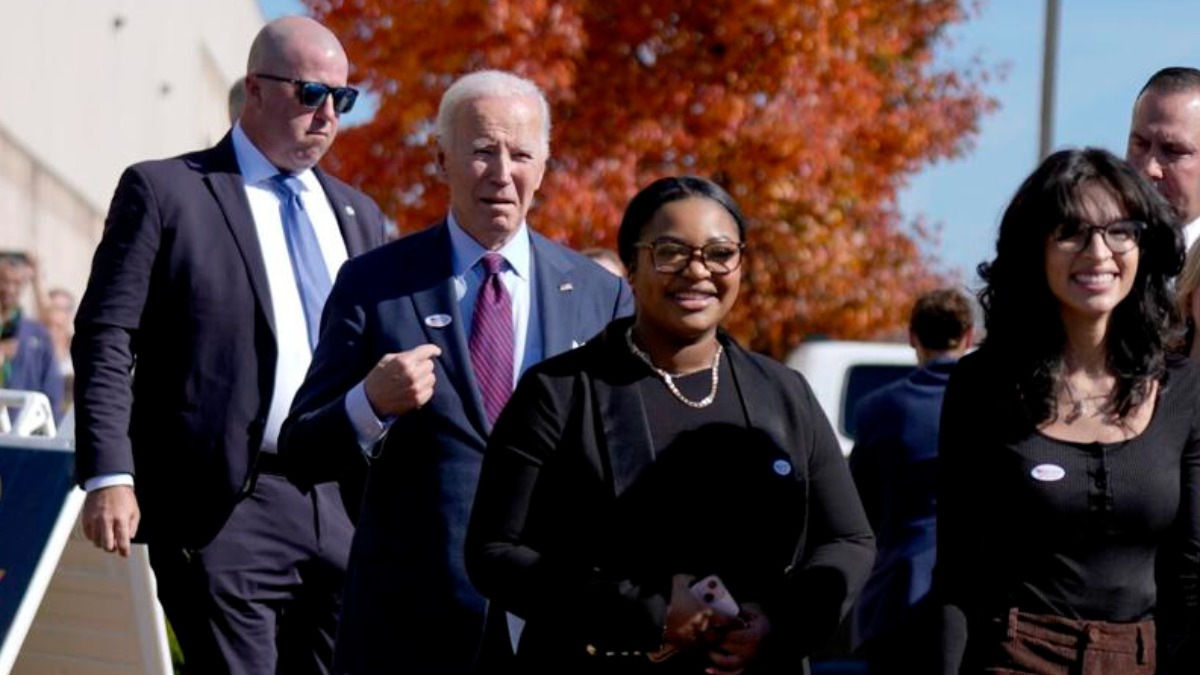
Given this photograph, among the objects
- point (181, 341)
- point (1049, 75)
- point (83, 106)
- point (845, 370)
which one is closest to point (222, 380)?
point (181, 341)

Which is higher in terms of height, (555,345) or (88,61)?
(88,61)

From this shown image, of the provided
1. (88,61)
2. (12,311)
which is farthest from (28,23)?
(12,311)

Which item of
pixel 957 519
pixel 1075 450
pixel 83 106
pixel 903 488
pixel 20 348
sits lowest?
pixel 903 488

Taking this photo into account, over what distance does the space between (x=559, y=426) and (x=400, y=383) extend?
1.77 ft

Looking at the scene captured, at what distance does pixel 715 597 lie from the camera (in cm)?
429

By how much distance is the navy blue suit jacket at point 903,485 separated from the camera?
8.34m

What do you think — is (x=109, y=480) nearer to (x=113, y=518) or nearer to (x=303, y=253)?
(x=113, y=518)

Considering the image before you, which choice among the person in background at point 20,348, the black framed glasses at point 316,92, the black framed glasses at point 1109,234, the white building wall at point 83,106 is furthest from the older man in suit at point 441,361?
the white building wall at point 83,106

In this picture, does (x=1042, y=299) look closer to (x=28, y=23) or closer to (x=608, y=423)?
(x=608, y=423)

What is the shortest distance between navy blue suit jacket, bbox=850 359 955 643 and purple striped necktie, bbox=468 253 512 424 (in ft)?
10.9

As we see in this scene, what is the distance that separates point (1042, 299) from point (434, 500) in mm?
1313

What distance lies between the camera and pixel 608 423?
4.41m

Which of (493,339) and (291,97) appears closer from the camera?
(493,339)

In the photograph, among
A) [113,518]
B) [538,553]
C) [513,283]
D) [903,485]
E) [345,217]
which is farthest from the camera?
[903,485]
